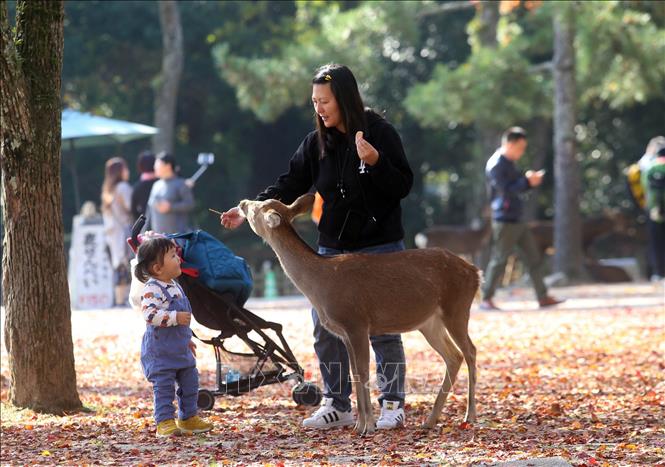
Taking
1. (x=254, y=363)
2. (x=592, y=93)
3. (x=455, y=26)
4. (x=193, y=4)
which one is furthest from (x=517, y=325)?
(x=455, y=26)

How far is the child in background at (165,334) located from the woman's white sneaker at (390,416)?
1042mm

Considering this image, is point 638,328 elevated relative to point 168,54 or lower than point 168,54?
lower

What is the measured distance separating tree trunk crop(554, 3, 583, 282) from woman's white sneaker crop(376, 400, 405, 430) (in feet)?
44.5

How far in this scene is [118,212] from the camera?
16.8 m

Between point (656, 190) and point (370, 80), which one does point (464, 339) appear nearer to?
point (656, 190)

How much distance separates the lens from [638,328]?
41.9 feet

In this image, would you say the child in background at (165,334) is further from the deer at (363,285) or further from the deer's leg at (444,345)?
the deer's leg at (444,345)

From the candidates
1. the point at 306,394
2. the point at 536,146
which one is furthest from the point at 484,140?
the point at 306,394

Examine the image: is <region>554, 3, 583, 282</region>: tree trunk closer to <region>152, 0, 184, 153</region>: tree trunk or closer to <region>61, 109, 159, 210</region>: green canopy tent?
<region>61, 109, 159, 210</region>: green canopy tent

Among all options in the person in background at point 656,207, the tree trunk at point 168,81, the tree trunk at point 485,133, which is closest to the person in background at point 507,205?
the person in background at point 656,207

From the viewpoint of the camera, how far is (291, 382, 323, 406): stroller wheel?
26.6 ft

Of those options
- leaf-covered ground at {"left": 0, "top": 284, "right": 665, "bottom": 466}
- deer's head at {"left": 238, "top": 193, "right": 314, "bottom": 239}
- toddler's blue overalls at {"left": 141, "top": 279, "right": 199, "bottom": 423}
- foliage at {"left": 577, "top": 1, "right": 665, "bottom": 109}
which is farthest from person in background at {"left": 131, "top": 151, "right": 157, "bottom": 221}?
deer's head at {"left": 238, "top": 193, "right": 314, "bottom": 239}

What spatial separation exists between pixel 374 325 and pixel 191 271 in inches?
48.4

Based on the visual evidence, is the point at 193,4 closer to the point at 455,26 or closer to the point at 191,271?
the point at 455,26
